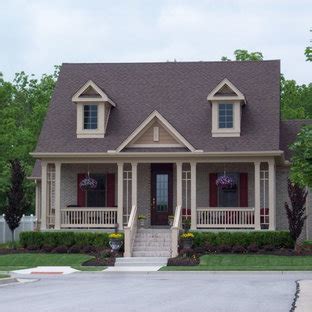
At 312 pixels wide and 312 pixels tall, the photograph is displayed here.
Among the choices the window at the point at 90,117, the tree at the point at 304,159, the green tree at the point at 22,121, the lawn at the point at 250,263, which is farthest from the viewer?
the green tree at the point at 22,121

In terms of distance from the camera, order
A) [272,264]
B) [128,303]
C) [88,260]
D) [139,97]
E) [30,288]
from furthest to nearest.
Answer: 1. [139,97]
2. [88,260]
3. [272,264]
4. [30,288]
5. [128,303]

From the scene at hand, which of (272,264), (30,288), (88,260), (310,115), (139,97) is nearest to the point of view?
(30,288)

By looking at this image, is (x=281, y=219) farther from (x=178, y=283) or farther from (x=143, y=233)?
(x=178, y=283)

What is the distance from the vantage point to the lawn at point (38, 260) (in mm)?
33656

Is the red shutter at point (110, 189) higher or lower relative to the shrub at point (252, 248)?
higher

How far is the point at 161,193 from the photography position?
1569 inches

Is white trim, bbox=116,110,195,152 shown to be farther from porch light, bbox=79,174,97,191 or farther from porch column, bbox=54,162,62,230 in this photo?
porch column, bbox=54,162,62,230

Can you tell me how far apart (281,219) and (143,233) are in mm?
6801

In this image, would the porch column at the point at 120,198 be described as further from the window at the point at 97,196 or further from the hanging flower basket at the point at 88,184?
the window at the point at 97,196

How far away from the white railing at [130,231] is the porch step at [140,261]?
2.40 ft

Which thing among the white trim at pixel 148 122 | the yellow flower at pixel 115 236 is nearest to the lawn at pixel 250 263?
the yellow flower at pixel 115 236

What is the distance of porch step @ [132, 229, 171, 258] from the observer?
35.6m

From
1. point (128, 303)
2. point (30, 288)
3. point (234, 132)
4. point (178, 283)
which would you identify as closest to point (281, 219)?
point (234, 132)

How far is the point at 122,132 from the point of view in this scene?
130ft
